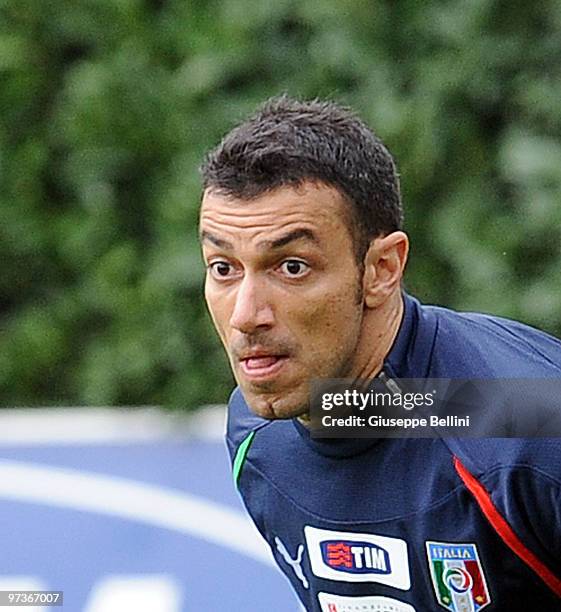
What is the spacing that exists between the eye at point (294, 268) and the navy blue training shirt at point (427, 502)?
0.18 metres

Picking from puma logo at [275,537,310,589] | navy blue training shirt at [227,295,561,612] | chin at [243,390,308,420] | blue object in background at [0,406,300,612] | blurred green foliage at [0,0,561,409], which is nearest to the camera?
navy blue training shirt at [227,295,561,612]

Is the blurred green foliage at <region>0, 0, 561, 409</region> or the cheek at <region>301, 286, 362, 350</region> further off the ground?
the blurred green foliage at <region>0, 0, 561, 409</region>

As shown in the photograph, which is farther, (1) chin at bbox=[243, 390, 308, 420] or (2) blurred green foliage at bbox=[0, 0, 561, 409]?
(2) blurred green foliage at bbox=[0, 0, 561, 409]

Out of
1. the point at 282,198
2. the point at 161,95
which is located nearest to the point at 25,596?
the point at 282,198

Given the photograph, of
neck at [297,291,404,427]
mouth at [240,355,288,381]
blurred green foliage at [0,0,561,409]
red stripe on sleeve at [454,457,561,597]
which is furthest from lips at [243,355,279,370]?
blurred green foliage at [0,0,561,409]

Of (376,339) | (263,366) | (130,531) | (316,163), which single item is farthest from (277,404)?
(130,531)

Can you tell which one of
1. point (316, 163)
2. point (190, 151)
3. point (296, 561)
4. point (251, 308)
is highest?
point (190, 151)

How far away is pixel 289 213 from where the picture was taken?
5.96 ft

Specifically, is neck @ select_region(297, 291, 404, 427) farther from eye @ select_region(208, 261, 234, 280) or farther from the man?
eye @ select_region(208, 261, 234, 280)

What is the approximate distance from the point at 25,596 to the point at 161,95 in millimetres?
1514

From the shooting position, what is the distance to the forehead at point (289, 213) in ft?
5.96

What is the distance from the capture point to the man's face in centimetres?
182

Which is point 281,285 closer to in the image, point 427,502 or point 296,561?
point 427,502

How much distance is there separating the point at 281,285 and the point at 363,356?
0.17 m
